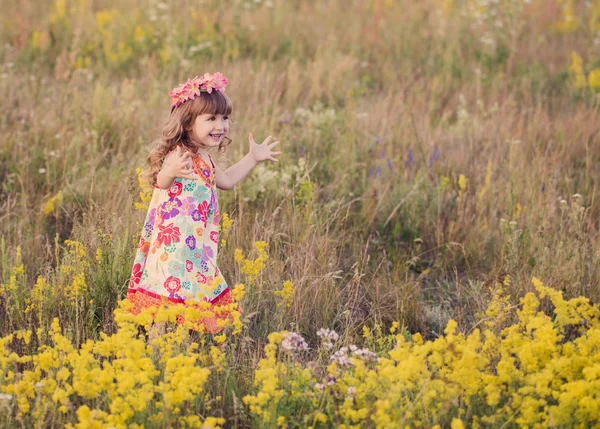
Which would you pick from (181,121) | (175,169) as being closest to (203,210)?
(175,169)

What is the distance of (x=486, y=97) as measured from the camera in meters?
6.84

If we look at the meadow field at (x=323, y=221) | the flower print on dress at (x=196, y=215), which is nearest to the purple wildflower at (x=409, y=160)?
the meadow field at (x=323, y=221)

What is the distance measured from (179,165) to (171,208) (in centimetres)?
28

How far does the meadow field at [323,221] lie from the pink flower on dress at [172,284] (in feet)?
0.56

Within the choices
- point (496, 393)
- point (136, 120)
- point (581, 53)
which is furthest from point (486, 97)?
point (496, 393)

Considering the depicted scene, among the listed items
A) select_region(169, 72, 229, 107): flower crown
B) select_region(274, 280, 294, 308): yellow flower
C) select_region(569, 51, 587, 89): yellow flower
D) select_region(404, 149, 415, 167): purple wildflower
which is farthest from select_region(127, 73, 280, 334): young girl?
Result: select_region(569, 51, 587, 89): yellow flower

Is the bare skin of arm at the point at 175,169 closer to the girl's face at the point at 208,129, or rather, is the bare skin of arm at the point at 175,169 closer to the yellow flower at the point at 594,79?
the girl's face at the point at 208,129

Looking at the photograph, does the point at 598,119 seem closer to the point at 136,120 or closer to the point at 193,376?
the point at 136,120

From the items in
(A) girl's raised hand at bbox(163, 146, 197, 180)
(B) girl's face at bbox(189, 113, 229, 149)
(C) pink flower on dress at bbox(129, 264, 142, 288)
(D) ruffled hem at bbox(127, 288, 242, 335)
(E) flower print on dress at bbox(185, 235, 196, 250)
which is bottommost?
(D) ruffled hem at bbox(127, 288, 242, 335)

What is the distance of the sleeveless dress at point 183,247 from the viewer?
3.16 m

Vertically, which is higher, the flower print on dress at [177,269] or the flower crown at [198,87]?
the flower crown at [198,87]

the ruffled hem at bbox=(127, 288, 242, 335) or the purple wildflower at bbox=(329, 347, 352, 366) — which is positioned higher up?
the purple wildflower at bbox=(329, 347, 352, 366)

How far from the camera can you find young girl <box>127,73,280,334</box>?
10.4ft

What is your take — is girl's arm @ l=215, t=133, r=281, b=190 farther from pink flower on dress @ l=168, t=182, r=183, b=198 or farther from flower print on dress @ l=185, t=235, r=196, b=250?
flower print on dress @ l=185, t=235, r=196, b=250
